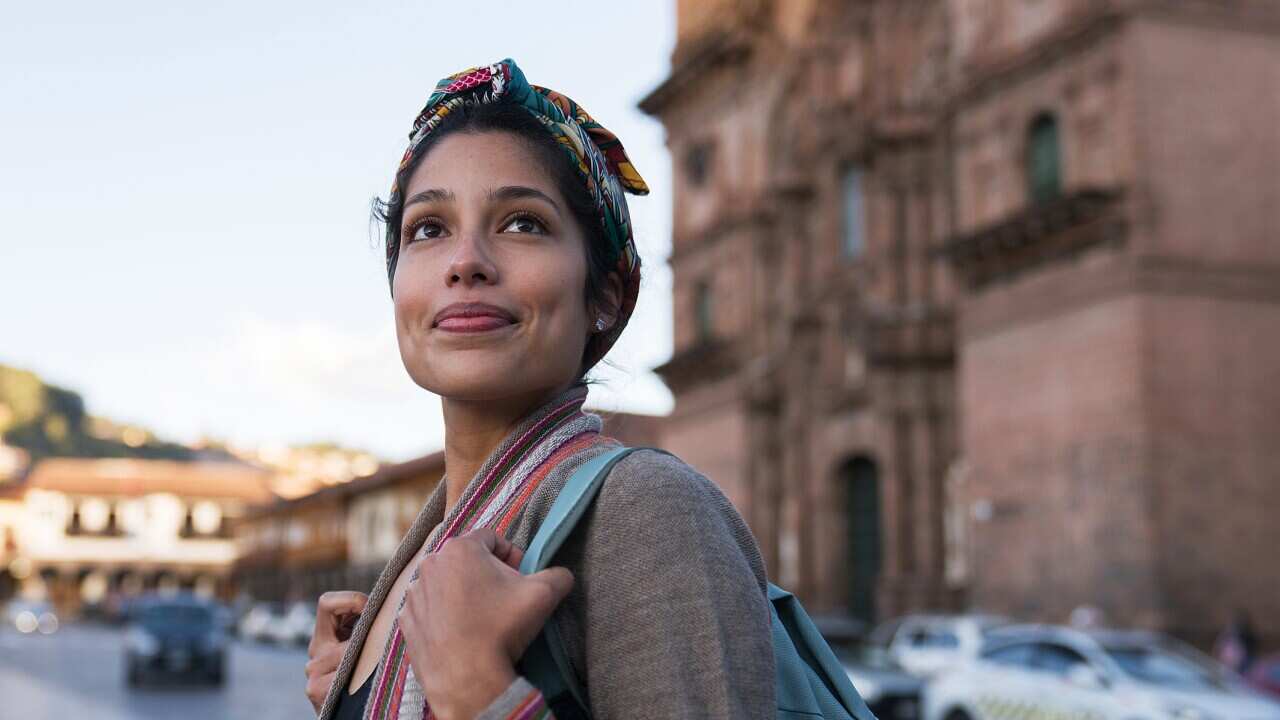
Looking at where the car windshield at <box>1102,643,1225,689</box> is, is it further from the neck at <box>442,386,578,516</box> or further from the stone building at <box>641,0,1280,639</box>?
the neck at <box>442,386,578,516</box>

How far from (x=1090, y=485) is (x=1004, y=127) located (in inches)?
277

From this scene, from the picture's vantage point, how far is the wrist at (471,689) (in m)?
1.49

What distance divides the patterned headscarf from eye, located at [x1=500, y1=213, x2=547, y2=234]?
0.29 feet

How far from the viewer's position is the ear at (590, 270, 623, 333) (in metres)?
2.04

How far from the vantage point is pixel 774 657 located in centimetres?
151

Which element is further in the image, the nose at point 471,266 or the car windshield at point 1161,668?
the car windshield at point 1161,668

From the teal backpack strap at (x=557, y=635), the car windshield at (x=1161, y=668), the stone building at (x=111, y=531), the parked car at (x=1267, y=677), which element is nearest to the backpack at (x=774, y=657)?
the teal backpack strap at (x=557, y=635)

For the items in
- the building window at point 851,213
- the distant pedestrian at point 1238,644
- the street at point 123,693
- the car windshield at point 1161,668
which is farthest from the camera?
the building window at point 851,213

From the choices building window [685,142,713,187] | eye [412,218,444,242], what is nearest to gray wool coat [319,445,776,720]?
eye [412,218,444,242]

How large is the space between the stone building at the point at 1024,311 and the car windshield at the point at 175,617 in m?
13.5

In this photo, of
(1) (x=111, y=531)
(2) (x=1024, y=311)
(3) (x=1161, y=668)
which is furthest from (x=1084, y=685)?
(1) (x=111, y=531)

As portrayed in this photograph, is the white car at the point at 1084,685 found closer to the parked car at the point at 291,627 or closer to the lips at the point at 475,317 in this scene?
the lips at the point at 475,317

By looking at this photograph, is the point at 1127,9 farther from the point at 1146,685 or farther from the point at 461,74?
the point at 461,74

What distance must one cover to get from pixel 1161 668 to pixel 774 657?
1359cm
